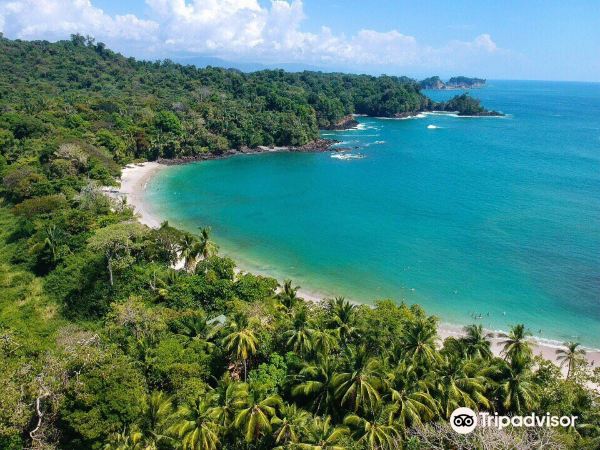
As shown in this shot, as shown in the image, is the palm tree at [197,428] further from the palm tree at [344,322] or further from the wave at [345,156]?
the wave at [345,156]

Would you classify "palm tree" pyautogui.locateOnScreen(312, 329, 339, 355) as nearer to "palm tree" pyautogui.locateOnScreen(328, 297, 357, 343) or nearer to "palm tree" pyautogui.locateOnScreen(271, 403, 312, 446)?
"palm tree" pyautogui.locateOnScreen(328, 297, 357, 343)

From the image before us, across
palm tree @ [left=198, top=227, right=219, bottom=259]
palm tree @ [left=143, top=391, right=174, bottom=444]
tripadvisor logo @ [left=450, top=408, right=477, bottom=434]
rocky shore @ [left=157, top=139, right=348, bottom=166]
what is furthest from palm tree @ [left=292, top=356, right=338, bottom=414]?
rocky shore @ [left=157, top=139, right=348, bottom=166]

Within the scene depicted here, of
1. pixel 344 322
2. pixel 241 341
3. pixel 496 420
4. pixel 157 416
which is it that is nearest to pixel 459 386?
pixel 496 420

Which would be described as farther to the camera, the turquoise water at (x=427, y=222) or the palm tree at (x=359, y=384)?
the turquoise water at (x=427, y=222)

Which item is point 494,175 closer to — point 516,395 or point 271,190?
point 271,190

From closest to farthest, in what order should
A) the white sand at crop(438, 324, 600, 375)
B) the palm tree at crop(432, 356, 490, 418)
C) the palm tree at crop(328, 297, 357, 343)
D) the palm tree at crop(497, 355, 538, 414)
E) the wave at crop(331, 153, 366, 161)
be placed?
the palm tree at crop(432, 356, 490, 418) < the palm tree at crop(497, 355, 538, 414) < the palm tree at crop(328, 297, 357, 343) < the white sand at crop(438, 324, 600, 375) < the wave at crop(331, 153, 366, 161)

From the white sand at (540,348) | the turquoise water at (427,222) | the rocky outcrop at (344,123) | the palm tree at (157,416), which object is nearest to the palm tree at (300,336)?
the palm tree at (157,416)

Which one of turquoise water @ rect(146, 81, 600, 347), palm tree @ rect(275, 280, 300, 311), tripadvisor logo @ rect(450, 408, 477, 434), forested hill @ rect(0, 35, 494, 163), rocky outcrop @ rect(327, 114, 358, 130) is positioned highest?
forested hill @ rect(0, 35, 494, 163)

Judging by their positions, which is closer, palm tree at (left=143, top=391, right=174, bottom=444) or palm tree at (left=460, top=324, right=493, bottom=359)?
palm tree at (left=143, top=391, right=174, bottom=444)
